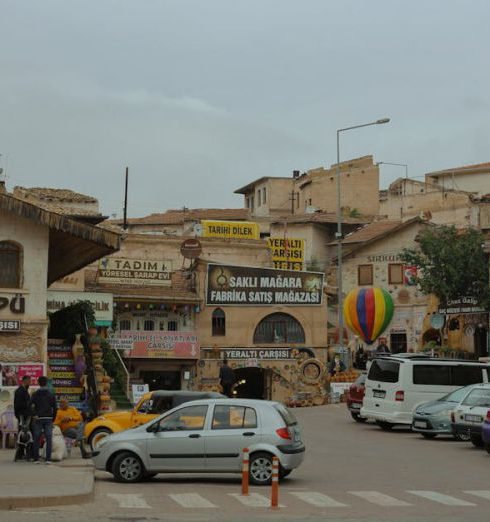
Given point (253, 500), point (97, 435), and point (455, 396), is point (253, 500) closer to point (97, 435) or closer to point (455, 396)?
→ point (97, 435)

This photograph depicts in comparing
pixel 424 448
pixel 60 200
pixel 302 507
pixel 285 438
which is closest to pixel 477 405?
pixel 424 448

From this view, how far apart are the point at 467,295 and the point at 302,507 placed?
140 feet

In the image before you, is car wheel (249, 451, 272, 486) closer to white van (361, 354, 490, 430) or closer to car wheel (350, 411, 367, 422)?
white van (361, 354, 490, 430)

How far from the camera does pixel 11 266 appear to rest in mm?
30969

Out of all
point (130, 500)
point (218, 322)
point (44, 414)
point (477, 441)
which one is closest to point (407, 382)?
point (477, 441)

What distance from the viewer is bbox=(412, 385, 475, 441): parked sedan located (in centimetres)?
3028

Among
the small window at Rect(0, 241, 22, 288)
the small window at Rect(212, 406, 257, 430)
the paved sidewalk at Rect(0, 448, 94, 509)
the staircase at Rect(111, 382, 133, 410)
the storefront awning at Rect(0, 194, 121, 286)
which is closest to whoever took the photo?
the paved sidewalk at Rect(0, 448, 94, 509)

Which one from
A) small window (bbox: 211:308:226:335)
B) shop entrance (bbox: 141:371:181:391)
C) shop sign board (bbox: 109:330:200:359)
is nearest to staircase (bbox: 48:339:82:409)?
shop sign board (bbox: 109:330:200:359)

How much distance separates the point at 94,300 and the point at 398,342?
21.3 meters

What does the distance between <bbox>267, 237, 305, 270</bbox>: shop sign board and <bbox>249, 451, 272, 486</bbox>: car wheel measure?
50.2 metres

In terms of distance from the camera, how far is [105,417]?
27219 mm

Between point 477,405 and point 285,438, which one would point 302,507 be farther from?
point 477,405

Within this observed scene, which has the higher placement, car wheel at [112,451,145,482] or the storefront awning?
the storefront awning

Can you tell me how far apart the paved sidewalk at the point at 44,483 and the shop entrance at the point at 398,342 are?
43.7 m
